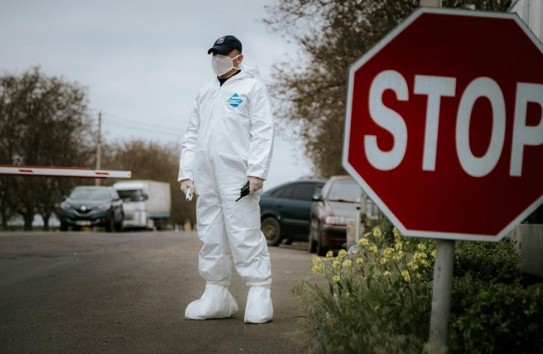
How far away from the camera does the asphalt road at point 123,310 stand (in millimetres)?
5681

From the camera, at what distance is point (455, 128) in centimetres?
349

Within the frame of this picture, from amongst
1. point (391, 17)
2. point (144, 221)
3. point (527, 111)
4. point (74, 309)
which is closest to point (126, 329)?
point (74, 309)

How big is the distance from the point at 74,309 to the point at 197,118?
189 cm

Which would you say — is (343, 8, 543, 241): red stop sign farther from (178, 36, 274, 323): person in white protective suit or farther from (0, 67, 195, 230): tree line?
(0, 67, 195, 230): tree line

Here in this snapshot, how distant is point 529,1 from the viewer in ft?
26.3

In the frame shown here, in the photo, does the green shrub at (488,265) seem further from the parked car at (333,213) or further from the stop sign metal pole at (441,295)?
the parked car at (333,213)

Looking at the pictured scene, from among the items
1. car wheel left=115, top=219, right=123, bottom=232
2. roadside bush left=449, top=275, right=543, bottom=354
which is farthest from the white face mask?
car wheel left=115, top=219, right=123, bottom=232

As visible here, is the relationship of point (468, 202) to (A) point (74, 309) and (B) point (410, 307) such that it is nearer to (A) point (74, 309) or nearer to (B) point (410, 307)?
(B) point (410, 307)

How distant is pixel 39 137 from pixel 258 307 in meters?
43.1

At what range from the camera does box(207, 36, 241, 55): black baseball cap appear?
6.82 meters

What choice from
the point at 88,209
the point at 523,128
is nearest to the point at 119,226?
the point at 88,209

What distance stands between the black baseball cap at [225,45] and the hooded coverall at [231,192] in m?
0.22

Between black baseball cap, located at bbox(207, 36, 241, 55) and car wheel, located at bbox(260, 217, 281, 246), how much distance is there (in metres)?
13.9

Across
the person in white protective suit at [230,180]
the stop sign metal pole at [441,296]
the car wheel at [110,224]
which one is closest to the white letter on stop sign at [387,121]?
the stop sign metal pole at [441,296]
